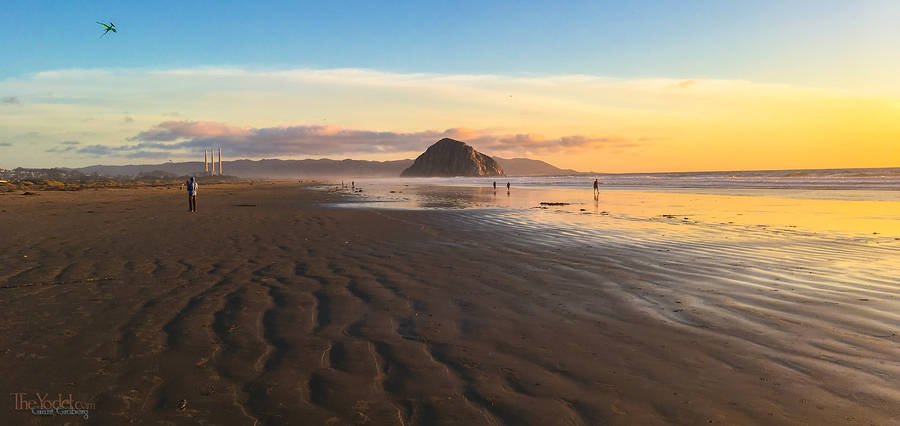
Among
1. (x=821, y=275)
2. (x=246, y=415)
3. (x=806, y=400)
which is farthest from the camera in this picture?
(x=821, y=275)

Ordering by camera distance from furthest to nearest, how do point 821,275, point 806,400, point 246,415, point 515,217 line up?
point 515,217
point 821,275
point 806,400
point 246,415

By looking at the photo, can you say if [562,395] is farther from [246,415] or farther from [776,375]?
[246,415]

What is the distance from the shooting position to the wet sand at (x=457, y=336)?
12.8 feet

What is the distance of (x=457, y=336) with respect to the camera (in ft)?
18.7

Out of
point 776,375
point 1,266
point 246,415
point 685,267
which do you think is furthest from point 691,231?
point 1,266

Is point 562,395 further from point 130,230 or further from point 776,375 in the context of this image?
point 130,230

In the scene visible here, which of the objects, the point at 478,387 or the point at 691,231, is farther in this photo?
the point at 691,231

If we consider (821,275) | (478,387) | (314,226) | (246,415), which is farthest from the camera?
(314,226)

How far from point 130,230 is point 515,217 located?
1528 cm

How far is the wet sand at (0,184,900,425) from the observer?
3902mm

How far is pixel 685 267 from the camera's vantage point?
9.81 m

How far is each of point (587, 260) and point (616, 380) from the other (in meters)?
6.51

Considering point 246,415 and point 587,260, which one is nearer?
point 246,415

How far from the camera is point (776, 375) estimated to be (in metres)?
4.49
